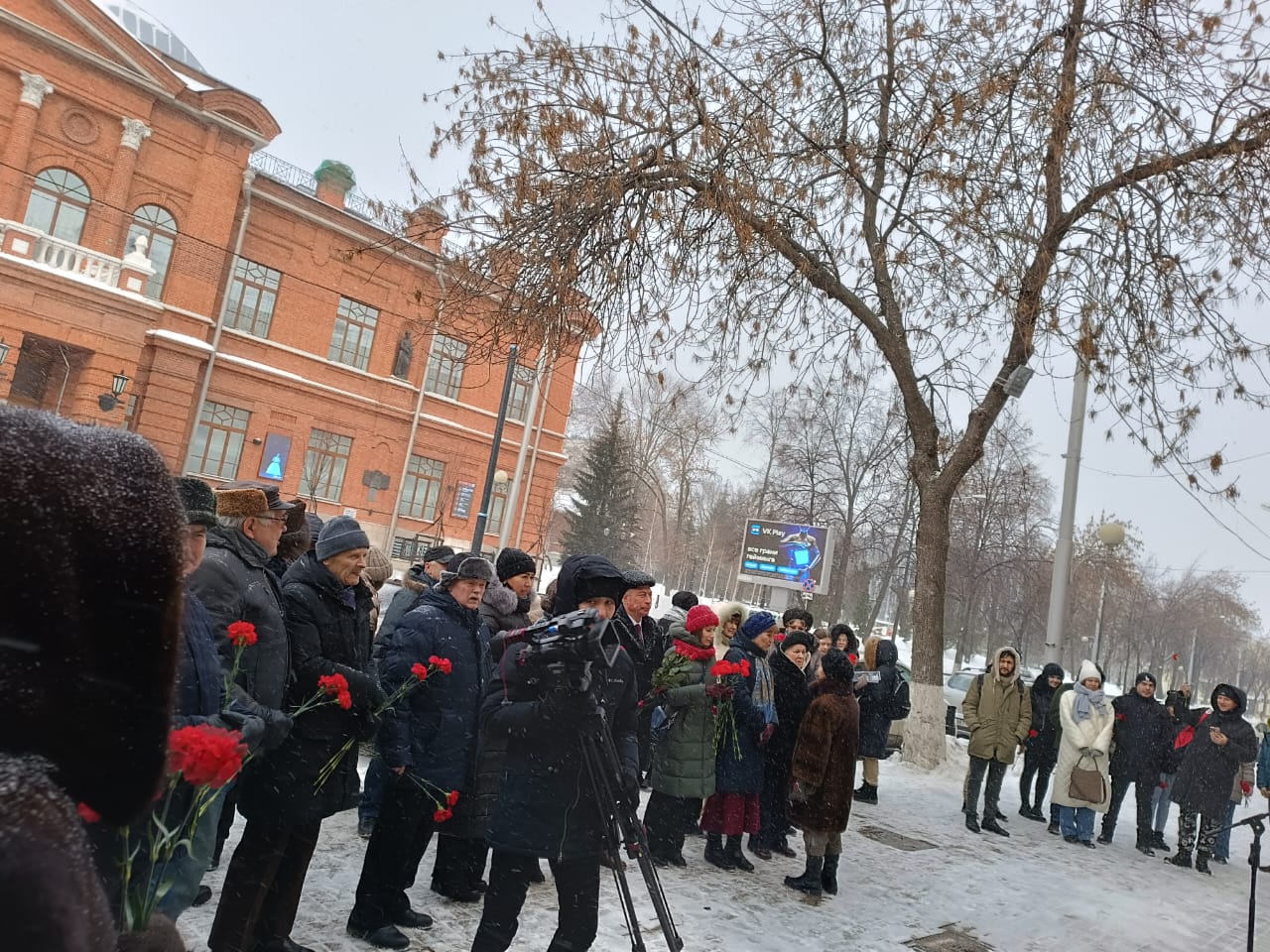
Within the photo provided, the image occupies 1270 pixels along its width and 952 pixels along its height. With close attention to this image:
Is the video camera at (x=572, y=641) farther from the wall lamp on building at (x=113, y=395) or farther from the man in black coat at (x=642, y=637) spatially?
the wall lamp on building at (x=113, y=395)

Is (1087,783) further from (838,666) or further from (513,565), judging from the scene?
(513,565)

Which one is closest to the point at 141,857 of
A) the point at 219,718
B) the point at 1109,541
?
the point at 219,718

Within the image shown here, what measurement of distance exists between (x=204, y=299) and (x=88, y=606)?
87.7ft

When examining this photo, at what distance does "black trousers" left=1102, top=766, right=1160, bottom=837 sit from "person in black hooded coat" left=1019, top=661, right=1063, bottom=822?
2.10 feet

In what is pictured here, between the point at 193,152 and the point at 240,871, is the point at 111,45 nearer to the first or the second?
the point at 193,152

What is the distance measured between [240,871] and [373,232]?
2590cm

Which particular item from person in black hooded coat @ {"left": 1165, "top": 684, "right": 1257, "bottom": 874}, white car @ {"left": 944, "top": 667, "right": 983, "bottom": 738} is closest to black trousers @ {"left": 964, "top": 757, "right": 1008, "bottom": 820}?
person in black hooded coat @ {"left": 1165, "top": 684, "right": 1257, "bottom": 874}

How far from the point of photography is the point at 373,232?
87.5ft

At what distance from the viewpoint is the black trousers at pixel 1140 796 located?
882 cm

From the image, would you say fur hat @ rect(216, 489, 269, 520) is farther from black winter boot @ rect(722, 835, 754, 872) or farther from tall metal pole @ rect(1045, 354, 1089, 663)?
tall metal pole @ rect(1045, 354, 1089, 663)

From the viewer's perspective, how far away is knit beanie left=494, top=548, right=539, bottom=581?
17.1 feet

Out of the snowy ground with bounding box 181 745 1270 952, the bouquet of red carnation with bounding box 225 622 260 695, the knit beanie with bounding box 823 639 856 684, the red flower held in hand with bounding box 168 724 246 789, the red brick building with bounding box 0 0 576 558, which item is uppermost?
the red brick building with bounding box 0 0 576 558

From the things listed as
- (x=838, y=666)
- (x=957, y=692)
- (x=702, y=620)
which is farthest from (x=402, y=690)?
(x=957, y=692)

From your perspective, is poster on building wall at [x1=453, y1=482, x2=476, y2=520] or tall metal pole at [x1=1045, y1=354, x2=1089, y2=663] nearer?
tall metal pole at [x1=1045, y1=354, x2=1089, y2=663]
